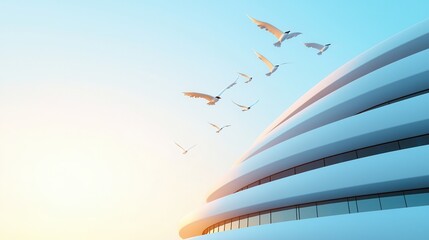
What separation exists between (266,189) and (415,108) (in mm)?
8392

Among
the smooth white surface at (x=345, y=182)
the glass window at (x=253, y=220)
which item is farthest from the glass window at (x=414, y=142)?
the glass window at (x=253, y=220)

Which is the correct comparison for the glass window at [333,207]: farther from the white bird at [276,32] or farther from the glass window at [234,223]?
the white bird at [276,32]

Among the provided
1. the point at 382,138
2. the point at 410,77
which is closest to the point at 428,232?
the point at 382,138

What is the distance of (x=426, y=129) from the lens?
13.6m

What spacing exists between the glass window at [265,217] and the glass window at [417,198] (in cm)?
756

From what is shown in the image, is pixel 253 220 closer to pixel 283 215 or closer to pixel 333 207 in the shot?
pixel 283 215

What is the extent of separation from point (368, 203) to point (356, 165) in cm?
172

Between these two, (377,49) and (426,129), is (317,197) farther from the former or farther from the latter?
(377,49)

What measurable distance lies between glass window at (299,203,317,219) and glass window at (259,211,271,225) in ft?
7.77

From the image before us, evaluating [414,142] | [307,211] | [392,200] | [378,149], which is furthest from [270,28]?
[392,200]

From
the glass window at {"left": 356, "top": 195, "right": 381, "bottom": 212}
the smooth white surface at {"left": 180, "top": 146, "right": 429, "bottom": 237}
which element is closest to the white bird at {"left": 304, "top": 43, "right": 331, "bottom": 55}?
the smooth white surface at {"left": 180, "top": 146, "right": 429, "bottom": 237}

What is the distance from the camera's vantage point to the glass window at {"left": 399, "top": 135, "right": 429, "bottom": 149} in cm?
1383

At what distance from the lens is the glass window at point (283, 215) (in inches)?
675

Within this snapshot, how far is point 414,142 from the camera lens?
46.3 feet
